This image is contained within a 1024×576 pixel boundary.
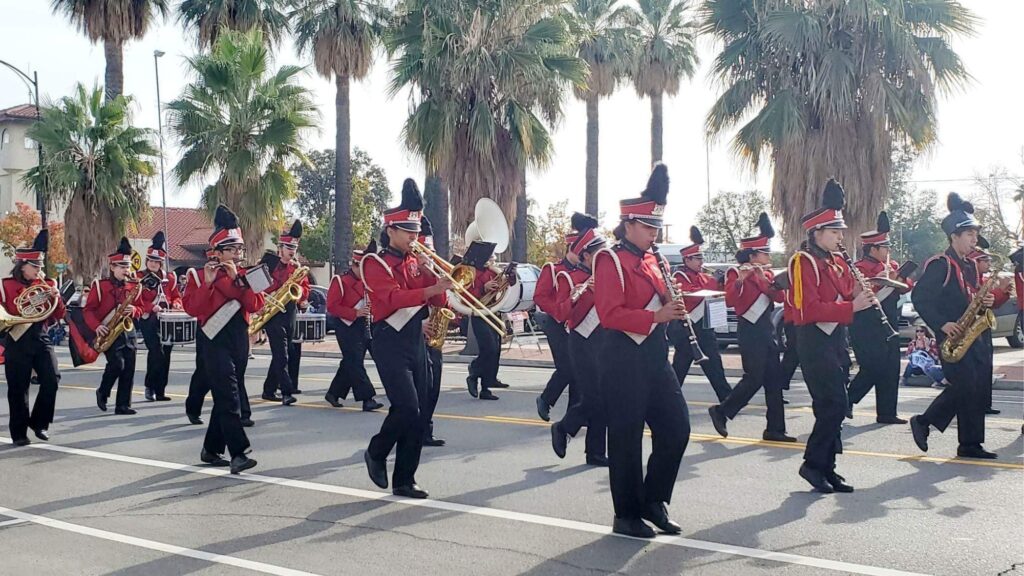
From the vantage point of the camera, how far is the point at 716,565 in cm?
574

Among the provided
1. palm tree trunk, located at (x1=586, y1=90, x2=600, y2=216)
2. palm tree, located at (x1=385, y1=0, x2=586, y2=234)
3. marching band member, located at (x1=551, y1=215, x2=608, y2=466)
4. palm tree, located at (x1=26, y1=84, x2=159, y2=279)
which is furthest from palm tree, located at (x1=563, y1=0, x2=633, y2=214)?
marching band member, located at (x1=551, y1=215, x2=608, y2=466)

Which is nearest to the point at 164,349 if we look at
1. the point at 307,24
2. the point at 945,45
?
the point at 945,45

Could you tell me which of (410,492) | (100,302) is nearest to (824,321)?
(410,492)

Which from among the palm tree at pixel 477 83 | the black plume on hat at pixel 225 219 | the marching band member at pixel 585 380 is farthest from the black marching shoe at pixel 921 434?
the palm tree at pixel 477 83

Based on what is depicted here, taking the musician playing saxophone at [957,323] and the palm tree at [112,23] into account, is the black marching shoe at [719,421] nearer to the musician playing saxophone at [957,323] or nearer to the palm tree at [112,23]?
the musician playing saxophone at [957,323]

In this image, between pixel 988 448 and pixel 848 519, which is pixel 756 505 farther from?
pixel 988 448

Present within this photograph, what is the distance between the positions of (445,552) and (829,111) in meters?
14.4

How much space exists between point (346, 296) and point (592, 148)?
23.1 metres

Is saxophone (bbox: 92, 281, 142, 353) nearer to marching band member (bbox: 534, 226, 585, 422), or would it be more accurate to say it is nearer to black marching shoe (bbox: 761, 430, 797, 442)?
marching band member (bbox: 534, 226, 585, 422)

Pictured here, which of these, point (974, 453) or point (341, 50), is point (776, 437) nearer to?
point (974, 453)

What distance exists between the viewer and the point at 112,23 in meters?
28.6

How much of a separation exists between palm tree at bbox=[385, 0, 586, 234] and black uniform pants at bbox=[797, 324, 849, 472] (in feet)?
47.3

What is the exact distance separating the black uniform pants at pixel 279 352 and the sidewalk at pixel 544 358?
20.5 ft

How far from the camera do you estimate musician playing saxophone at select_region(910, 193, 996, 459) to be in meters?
8.57
